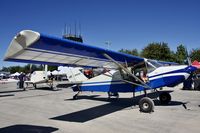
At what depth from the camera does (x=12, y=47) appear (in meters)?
6.14

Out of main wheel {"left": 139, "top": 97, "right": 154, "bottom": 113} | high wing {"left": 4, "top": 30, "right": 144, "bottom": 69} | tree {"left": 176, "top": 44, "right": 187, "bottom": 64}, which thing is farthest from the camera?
tree {"left": 176, "top": 44, "right": 187, "bottom": 64}

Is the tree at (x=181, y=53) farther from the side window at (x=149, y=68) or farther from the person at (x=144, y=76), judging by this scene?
the person at (x=144, y=76)

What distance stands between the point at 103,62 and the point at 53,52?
388cm

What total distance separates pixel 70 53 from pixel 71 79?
7.61m

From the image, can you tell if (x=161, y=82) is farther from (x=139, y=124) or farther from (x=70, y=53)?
(x=70, y=53)

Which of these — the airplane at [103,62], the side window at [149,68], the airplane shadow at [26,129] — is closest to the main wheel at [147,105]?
the airplane at [103,62]

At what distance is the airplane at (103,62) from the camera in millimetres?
6504

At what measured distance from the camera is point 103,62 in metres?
11.5

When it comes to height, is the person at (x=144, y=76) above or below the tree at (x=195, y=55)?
below

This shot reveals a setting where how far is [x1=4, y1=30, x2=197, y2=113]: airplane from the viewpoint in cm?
650

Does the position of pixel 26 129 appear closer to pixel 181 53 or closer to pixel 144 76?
pixel 144 76

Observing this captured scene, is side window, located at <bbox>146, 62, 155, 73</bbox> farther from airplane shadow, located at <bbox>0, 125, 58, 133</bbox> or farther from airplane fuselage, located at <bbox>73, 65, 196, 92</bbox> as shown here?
airplane shadow, located at <bbox>0, 125, 58, 133</bbox>

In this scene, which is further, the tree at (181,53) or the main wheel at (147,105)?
the tree at (181,53)

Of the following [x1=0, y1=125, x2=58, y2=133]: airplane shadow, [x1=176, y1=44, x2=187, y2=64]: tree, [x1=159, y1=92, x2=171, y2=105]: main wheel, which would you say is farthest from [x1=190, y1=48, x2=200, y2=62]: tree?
[x1=0, y1=125, x2=58, y2=133]: airplane shadow
